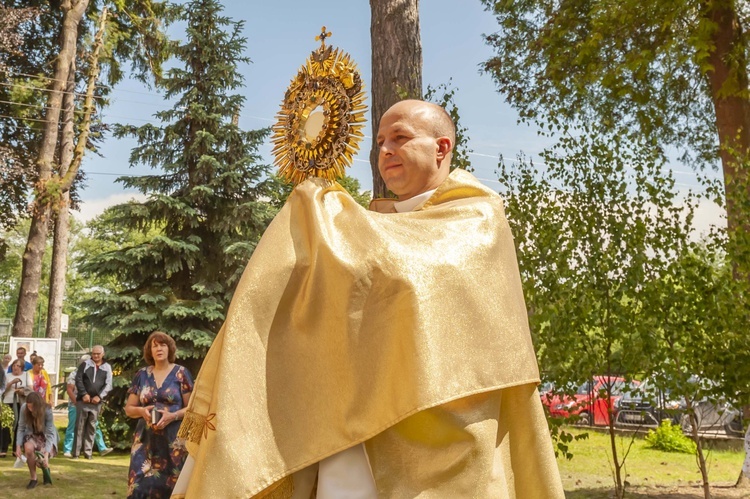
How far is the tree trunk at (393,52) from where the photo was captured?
7.82 meters

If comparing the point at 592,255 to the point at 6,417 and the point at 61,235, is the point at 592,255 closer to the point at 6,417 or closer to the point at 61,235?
the point at 6,417

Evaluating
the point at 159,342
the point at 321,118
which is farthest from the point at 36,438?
the point at 321,118

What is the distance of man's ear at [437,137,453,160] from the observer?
3.12 meters

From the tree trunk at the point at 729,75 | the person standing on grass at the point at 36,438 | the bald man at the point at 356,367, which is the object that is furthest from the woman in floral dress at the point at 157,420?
the tree trunk at the point at 729,75

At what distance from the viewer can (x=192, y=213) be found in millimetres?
19094

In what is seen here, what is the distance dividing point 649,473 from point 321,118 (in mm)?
13280

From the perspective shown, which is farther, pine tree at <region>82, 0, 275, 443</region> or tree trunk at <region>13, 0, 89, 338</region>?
tree trunk at <region>13, 0, 89, 338</region>

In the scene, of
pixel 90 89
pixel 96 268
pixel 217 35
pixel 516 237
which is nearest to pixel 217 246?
pixel 96 268

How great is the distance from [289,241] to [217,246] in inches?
667

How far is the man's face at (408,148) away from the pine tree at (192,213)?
1521cm

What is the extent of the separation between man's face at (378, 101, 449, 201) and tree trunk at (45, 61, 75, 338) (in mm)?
22237

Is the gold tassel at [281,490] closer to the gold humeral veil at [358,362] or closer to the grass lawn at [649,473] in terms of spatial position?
the gold humeral veil at [358,362]

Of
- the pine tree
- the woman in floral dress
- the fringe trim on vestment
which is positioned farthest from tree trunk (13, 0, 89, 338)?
the fringe trim on vestment

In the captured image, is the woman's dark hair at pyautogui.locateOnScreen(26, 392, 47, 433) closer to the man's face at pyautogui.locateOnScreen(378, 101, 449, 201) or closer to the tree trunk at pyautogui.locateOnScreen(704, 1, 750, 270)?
the tree trunk at pyautogui.locateOnScreen(704, 1, 750, 270)
